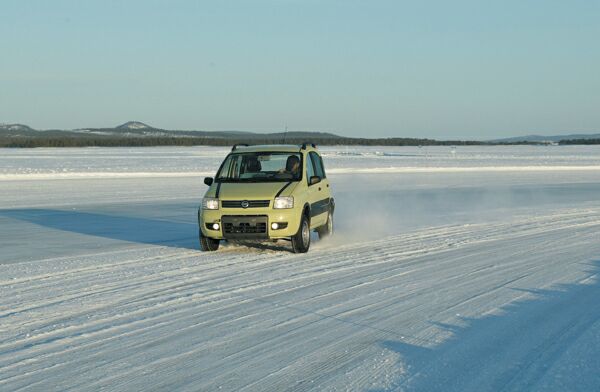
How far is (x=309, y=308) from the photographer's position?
8.65m

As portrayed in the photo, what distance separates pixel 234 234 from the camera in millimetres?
13234

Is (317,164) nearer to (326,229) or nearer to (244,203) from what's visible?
(326,229)

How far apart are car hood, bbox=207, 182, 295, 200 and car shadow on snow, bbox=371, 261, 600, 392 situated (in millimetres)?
5444

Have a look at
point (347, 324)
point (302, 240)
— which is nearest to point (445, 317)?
point (347, 324)

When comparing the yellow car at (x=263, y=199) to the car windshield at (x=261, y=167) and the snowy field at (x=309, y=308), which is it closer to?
the car windshield at (x=261, y=167)

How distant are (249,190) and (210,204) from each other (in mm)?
654

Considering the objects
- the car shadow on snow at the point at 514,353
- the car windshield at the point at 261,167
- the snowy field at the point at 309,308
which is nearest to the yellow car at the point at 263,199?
the car windshield at the point at 261,167

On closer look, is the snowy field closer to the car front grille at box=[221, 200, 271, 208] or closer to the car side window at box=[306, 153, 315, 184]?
the car front grille at box=[221, 200, 271, 208]

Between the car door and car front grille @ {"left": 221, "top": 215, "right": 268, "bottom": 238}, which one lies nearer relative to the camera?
car front grille @ {"left": 221, "top": 215, "right": 268, "bottom": 238}

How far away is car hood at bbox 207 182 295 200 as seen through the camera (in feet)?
43.7

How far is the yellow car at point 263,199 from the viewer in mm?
13195

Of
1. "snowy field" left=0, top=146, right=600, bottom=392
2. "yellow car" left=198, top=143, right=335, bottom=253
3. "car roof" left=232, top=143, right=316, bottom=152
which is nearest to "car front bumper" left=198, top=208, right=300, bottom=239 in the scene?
"yellow car" left=198, top=143, right=335, bottom=253

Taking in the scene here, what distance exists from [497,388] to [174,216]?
15.2 meters

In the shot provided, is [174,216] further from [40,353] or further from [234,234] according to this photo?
[40,353]
